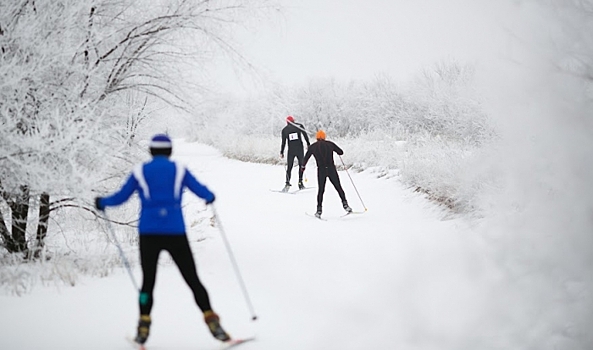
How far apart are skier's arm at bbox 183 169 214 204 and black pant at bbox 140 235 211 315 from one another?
387 millimetres

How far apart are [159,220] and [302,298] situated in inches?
87.5

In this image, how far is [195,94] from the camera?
24.0 ft

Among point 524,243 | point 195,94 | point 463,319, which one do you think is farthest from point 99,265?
point 524,243

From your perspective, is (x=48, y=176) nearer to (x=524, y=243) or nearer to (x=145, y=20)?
(x=145, y=20)

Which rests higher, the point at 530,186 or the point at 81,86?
the point at 81,86

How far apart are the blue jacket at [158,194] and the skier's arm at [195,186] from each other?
3.7 inches

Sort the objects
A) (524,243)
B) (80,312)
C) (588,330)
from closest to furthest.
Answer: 1. (588,330)
2. (80,312)
3. (524,243)

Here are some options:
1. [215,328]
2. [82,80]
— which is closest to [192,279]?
[215,328]

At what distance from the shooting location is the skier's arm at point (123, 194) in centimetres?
405

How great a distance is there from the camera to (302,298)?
18.2ft

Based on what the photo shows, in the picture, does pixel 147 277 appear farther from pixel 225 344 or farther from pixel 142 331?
pixel 225 344

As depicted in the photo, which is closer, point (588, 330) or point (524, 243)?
point (588, 330)

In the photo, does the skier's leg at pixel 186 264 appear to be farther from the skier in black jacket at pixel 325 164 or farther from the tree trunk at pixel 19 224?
the skier in black jacket at pixel 325 164

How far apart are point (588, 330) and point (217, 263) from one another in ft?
14.7
